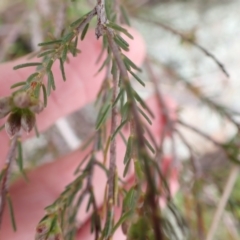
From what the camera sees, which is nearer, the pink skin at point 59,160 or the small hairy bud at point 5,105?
the small hairy bud at point 5,105

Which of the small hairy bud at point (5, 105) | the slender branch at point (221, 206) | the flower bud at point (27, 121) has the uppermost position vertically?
the small hairy bud at point (5, 105)

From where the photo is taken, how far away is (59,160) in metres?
0.94

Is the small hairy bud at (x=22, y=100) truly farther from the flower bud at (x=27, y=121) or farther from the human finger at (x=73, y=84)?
the human finger at (x=73, y=84)

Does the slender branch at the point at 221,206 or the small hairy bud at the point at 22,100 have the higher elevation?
the small hairy bud at the point at 22,100

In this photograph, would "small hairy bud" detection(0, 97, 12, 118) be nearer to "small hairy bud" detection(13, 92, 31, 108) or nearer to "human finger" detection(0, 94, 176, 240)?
"small hairy bud" detection(13, 92, 31, 108)

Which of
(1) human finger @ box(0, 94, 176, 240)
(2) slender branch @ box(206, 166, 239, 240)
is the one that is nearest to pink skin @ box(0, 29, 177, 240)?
(1) human finger @ box(0, 94, 176, 240)

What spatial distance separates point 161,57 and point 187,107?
0.81ft

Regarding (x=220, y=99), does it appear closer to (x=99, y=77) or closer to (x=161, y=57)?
(x=161, y=57)

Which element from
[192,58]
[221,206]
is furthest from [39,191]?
[192,58]

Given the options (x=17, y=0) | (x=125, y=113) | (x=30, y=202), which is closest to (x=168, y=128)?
(x=30, y=202)

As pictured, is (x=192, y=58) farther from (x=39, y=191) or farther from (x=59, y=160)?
(x=39, y=191)

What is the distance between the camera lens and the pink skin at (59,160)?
2.33 feet

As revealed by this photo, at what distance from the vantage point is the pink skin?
71cm

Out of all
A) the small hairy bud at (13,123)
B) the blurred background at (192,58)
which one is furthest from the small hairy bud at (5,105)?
the blurred background at (192,58)
